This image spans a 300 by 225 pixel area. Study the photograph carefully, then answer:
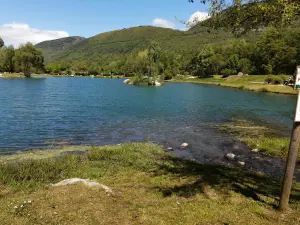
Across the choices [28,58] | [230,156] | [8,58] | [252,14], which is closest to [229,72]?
[28,58]

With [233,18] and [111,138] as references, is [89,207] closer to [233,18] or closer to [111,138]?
[233,18]

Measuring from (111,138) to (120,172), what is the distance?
1306 centimetres

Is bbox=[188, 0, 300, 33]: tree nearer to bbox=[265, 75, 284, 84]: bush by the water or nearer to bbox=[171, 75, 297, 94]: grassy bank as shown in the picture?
bbox=[171, 75, 297, 94]: grassy bank

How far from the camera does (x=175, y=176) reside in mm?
14141

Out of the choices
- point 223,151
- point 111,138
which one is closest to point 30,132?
point 111,138

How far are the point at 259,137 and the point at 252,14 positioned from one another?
789 inches

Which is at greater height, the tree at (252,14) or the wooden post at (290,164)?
the tree at (252,14)

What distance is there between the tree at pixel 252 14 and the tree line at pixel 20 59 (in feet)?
576

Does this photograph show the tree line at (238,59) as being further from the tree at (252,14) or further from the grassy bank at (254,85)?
the tree at (252,14)

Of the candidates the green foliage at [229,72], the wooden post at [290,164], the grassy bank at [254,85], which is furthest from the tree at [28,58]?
the wooden post at [290,164]

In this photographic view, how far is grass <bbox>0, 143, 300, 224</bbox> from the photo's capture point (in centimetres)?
860

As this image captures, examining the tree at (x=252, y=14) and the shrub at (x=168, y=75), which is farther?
the shrub at (x=168, y=75)

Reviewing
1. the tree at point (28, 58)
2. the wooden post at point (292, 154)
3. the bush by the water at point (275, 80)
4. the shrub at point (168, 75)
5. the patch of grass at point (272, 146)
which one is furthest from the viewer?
the shrub at point (168, 75)

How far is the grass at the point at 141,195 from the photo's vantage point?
8.60 meters
